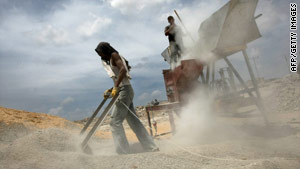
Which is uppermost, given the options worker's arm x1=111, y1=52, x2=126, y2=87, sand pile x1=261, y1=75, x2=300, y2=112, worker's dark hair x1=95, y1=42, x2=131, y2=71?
worker's dark hair x1=95, y1=42, x2=131, y2=71

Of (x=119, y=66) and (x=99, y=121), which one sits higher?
(x=119, y=66)

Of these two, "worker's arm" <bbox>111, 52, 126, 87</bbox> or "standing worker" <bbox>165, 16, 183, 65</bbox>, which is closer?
"worker's arm" <bbox>111, 52, 126, 87</bbox>

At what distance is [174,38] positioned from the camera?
6.59 meters

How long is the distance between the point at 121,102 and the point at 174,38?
146 inches

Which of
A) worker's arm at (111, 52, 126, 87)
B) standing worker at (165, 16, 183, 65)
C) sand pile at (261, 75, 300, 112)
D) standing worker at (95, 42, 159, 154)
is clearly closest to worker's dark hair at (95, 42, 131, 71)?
standing worker at (95, 42, 159, 154)

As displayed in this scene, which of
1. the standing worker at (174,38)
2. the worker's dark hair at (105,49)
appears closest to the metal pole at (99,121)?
the worker's dark hair at (105,49)

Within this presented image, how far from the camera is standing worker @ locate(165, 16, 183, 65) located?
654 centimetres

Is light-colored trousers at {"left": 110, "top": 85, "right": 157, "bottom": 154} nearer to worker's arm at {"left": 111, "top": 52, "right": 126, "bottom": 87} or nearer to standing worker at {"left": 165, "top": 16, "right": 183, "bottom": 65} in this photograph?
worker's arm at {"left": 111, "top": 52, "right": 126, "bottom": 87}

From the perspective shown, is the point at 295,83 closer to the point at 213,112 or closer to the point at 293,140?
the point at 213,112

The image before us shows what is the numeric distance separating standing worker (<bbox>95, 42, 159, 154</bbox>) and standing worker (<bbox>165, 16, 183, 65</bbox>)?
9.78ft

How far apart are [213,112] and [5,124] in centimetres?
732

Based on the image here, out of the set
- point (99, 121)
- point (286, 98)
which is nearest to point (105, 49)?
point (99, 121)

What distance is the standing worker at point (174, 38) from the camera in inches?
257

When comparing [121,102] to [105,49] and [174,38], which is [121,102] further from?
[174,38]
